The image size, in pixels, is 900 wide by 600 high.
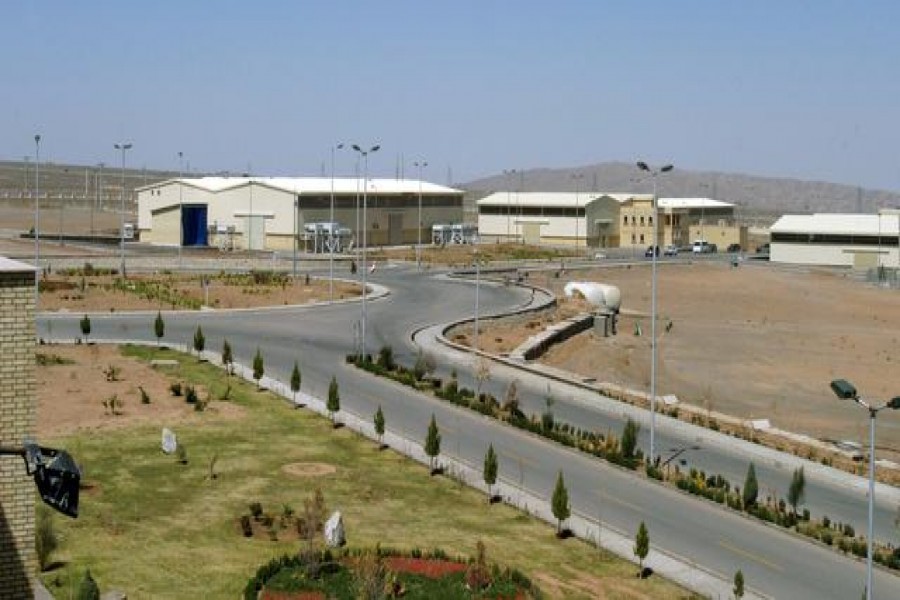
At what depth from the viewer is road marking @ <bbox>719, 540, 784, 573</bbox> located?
28.6 meters

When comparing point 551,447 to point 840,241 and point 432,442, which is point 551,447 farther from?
point 840,241

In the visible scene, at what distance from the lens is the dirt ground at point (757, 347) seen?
52.3 m

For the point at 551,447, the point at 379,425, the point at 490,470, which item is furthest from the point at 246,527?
the point at 551,447

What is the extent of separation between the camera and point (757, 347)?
234 feet

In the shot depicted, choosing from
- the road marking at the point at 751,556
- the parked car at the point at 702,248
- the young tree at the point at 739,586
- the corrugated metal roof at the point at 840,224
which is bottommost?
the road marking at the point at 751,556

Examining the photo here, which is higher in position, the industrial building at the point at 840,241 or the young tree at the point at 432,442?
the industrial building at the point at 840,241

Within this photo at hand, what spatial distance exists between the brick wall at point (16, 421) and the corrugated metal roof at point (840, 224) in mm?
129076

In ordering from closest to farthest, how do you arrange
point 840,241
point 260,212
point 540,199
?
1. point 260,212
2. point 840,241
3. point 540,199

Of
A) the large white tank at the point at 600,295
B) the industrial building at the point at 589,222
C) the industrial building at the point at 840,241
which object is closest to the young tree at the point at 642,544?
the large white tank at the point at 600,295

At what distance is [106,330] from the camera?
2467 inches

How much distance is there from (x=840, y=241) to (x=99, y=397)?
114143 mm

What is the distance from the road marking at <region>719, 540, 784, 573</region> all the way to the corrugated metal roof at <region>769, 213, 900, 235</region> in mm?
113355

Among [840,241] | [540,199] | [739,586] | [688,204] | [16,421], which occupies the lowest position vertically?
[739,586]

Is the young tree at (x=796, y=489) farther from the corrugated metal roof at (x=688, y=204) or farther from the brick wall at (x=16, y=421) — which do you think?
the corrugated metal roof at (x=688, y=204)
